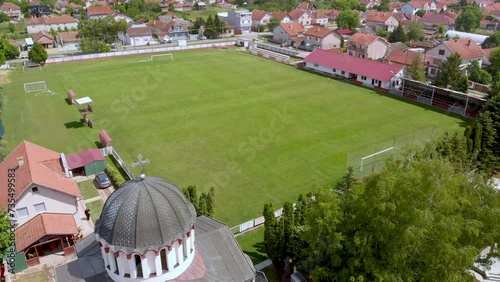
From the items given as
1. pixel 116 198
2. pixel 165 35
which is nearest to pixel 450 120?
pixel 116 198

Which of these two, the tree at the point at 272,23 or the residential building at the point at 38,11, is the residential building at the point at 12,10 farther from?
the tree at the point at 272,23

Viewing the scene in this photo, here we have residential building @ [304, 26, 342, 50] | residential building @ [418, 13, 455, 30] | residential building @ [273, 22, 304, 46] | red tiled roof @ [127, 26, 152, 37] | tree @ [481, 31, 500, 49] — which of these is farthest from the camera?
residential building @ [418, 13, 455, 30]

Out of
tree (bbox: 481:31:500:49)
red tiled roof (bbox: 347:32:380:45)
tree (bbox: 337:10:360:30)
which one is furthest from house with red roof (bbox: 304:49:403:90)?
tree (bbox: 481:31:500:49)

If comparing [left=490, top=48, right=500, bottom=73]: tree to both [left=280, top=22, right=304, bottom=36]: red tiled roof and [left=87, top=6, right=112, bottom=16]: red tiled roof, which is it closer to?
[left=280, top=22, right=304, bottom=36]: red tiled roof

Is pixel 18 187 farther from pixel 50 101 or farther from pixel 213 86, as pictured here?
pixel 213 86

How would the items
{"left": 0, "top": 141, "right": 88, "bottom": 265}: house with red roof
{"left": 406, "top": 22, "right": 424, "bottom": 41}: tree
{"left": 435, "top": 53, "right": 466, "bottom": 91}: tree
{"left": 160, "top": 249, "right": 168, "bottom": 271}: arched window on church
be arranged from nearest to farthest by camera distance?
{"left": 160, "top": 249, "right": 168, "bottom": 271}: arched window on church → {"left": 0, "top": 141, "right": 88, "bottom": 265}: house with red roof → {"left": 435, "top": 53, "right": 466, "bottom": 91}: tree → {"left": 406, "top": 22, "right": 424, "bottom": 41}: tree

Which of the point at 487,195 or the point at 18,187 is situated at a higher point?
the point at 487,195
